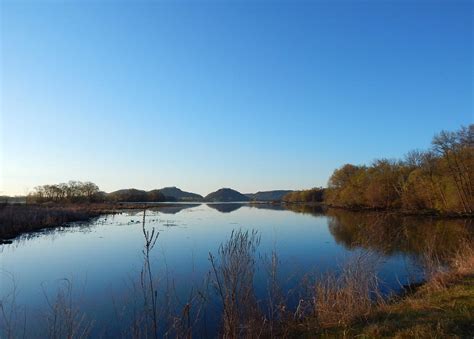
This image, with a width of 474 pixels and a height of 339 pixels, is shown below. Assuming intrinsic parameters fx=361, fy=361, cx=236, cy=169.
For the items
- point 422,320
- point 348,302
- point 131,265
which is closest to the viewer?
point 422,320

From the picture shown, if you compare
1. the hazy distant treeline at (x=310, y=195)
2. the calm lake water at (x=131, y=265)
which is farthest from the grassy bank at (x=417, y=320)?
the hazy distant treeline at (x=310, y=195)

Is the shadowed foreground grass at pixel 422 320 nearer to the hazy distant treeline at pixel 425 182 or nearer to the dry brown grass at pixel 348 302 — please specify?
the dry brown grass at pixel 348 302

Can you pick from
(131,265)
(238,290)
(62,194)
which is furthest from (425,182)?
(62,194)

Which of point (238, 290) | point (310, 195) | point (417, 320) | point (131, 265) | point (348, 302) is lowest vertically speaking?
point (131, 265)

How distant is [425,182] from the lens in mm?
55438

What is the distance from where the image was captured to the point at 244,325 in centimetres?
686

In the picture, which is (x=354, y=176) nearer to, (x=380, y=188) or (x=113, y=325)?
(x=380, y=188)

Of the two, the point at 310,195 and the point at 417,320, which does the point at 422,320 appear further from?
the point at 310,195

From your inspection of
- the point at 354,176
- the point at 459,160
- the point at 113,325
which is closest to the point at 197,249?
the point at 113,325

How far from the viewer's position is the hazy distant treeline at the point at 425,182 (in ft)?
155

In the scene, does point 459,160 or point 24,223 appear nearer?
point 24,223

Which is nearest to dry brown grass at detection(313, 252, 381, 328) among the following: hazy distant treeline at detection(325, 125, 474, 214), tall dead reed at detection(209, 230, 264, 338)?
tall dead reed at detection(209, 230, 264, 338)

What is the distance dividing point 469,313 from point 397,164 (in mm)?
71020

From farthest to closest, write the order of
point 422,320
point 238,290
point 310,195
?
point 310,195 → point 238,290 → point 422,320
